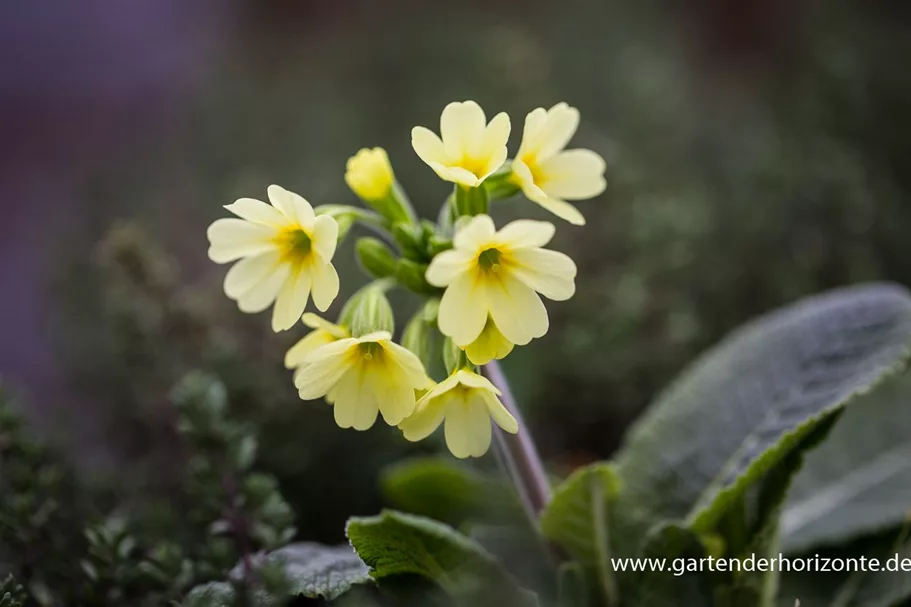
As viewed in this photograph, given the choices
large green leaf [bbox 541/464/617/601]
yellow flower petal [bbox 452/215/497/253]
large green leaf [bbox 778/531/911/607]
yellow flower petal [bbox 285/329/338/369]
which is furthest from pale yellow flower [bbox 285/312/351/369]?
large green leaf [bbox 778/531/911/607]

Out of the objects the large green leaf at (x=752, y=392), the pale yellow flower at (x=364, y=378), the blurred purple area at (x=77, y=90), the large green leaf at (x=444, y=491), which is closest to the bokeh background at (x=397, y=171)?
the blurred purple area at (x=77, y=90)

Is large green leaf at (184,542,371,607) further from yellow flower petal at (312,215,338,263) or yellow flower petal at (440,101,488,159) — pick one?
yellow flower petal at (440,101,488,159)

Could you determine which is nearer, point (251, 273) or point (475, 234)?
point (475, 234)

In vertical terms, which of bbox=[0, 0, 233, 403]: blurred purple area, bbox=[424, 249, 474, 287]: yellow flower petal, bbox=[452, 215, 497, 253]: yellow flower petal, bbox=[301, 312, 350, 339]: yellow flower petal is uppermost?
bbox=[0, 0, 233, 403]: blurred purple area

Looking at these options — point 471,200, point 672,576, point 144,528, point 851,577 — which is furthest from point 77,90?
point 851,577

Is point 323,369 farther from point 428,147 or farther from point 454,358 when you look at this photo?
point 428,147

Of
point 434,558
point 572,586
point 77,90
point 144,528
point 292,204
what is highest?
point 77,90

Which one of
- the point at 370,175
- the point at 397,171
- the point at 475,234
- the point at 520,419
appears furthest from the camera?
the point at 397,171
